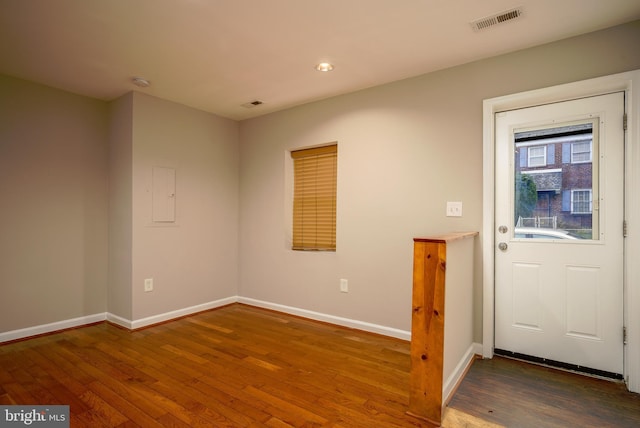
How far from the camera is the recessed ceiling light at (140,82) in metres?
3.20

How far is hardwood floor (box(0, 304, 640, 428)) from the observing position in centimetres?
194

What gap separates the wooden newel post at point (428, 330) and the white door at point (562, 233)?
3.88ft

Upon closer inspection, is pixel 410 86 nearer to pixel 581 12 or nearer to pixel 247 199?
pixel 581 12

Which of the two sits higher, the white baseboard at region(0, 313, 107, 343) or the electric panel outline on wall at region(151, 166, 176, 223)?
the electric panel outline on wall at region(151, 166, 176, 223)

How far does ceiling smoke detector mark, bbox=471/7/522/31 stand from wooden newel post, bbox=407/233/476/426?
150 cm

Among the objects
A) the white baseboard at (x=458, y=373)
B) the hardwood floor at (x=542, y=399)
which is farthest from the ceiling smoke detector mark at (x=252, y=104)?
the hardwood floor at (x=542, y=399)

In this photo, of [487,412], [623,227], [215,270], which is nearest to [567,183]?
[623,227]

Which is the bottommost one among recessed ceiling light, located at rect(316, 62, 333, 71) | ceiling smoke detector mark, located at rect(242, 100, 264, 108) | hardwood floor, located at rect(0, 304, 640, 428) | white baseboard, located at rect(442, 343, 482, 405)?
hardwood floor, located at rect(0, 304, 640, 428)

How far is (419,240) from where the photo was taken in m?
1.97

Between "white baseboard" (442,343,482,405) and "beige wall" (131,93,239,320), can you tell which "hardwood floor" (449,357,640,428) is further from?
"beige wall" (131,93,239,320)

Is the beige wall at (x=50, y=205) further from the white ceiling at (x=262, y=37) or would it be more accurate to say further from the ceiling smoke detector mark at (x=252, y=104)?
the ceiling smoke detector mark at (x=252, y=104)

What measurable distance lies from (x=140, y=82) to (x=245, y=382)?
2.89 m

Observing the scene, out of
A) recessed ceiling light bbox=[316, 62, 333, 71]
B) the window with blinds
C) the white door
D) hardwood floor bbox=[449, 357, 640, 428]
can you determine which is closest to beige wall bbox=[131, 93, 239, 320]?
the window with blinds

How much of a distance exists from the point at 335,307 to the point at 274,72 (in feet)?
8.01
